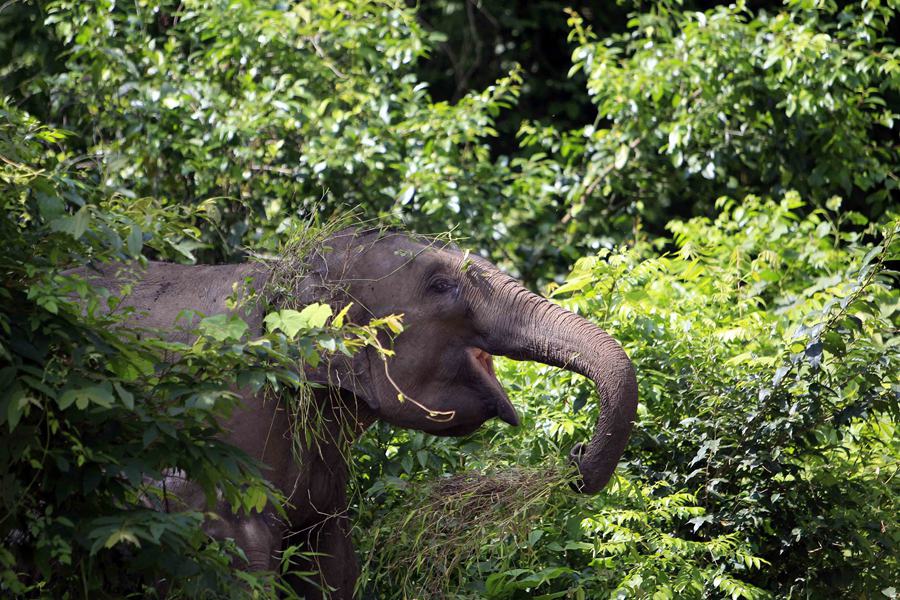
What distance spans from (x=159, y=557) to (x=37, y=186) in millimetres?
1037

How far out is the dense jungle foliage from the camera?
3.72m

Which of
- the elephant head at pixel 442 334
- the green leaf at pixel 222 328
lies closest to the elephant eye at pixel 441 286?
the elephant head at pixel 442 334

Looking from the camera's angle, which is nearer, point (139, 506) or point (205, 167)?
point (139, 506)

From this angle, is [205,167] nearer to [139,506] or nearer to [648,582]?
[648,582]

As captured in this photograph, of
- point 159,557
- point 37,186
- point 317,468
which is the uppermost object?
point 37,186

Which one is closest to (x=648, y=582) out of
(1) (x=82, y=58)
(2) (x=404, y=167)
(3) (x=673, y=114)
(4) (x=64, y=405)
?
(4) (x=64, y=405)

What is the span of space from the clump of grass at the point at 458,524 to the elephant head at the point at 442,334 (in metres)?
0.27

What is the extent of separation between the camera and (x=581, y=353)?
176 inches

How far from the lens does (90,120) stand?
8.13 m

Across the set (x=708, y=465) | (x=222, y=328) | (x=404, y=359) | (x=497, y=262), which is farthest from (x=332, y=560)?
(x=497, y=262)

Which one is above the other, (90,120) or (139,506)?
(139,506)

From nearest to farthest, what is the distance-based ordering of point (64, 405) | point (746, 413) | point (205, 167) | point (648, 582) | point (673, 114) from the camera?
1. point (64, 405)
2. point (648, 582)
3. point (746, 413)
4. point (205, 167)
5. point (673, 114)

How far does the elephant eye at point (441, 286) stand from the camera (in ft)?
15.3

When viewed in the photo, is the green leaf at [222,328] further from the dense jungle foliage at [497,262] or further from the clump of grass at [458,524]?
the clump of grass at [458,524]
